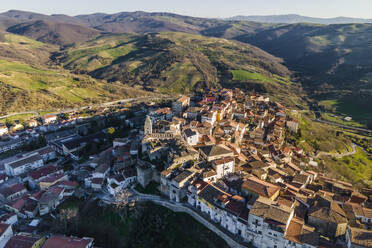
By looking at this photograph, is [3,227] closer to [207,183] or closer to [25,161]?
[25,161]

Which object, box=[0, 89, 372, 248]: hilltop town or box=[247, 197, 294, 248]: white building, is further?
box=[0, 89, 372, 248]: hilltop town

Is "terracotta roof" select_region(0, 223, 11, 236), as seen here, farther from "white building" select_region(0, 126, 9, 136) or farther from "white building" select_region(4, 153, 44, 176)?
"white building" select_region(0, 126, 9, 136)

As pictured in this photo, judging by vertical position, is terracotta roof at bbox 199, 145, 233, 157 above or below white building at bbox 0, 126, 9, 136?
above

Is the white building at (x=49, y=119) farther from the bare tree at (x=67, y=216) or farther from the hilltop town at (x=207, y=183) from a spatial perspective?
the bare tree at (x=67, y=216)

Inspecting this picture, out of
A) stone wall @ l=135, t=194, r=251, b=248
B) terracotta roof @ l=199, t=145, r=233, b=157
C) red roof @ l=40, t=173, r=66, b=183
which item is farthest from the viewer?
red roof @ l=40, t=173, r=66, b=183

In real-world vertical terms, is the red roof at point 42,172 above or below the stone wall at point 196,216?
below

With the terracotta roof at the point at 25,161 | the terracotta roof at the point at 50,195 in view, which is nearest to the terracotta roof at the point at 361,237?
the terracotta roof at the point at 50,195

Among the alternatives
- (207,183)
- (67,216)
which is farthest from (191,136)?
(67,216)

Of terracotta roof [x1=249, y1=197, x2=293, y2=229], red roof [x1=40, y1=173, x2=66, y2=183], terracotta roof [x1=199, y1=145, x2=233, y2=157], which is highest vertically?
terracotta roof [x1=199, y1=145, x2=233, y2=157]

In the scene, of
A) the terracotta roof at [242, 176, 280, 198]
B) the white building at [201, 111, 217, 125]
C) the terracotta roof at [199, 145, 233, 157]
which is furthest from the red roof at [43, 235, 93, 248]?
the white building at [201, 111, 217, 125]
